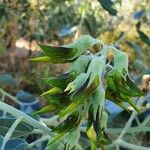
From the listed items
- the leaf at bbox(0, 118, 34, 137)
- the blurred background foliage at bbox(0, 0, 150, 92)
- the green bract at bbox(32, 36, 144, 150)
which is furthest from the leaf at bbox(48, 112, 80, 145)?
the blurred background foliage at bbox(0, 0, 150, 92)

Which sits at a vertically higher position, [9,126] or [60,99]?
[60,99]

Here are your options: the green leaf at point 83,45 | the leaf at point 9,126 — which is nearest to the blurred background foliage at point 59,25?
the leaf at point 9,126

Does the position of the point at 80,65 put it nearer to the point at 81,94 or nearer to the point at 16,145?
the point at 81,94

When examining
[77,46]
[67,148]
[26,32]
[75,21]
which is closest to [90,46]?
[77,46]

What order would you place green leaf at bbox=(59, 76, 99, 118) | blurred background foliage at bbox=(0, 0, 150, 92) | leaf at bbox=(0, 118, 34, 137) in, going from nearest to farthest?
green leaf at bbox=(59, 76, 99, 118) → leaf at bbox=(0, 118, 34, 137) → blurred background foliage at bbox=(0, 0, 150, 92)

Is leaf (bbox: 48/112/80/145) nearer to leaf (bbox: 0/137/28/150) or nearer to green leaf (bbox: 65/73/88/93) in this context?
green leaf (bbox: 65/73/88/93)

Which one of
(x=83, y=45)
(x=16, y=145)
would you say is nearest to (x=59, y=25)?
(x=16, y=145)

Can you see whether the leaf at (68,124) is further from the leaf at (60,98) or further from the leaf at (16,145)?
the leaf at (16,145)
